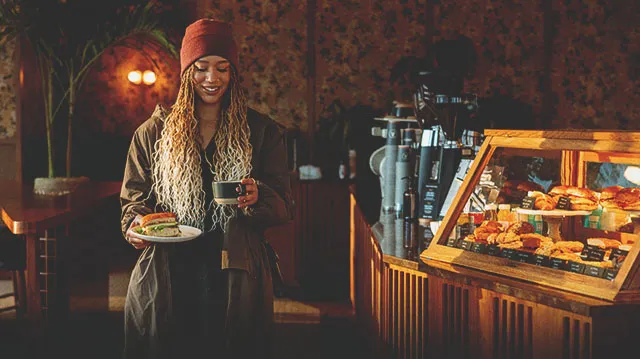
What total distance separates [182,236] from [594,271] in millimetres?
1242

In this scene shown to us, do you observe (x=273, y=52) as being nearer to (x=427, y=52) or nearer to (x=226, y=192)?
(x=427, y=52)

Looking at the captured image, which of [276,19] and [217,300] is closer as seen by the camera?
[217,300]

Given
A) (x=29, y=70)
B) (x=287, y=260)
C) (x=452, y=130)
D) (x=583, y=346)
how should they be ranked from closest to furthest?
(x=583, y=346), (x=452, y=130), (x=287, y=260), (x=29, y=70)

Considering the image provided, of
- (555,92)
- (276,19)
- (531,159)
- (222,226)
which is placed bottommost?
(222,226)

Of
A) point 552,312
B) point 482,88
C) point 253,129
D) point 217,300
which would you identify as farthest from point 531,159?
point 482,88

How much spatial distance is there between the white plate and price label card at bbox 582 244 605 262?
1.20 m

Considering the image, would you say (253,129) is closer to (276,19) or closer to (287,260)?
(287,260)

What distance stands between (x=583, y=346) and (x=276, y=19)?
19.9 feet

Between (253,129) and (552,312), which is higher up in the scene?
(253,129)

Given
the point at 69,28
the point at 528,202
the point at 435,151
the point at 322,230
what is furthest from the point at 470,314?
the point at 69,28

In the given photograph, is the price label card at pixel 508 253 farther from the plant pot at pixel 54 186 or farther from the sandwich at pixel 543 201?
the plant pot at pixel 54 186

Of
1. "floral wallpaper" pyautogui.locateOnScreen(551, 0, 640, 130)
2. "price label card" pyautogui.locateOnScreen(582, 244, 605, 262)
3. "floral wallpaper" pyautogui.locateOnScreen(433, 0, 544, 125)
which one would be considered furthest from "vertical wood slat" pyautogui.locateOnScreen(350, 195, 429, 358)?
"floral wallpaper" pyautogui.locateOnScreen(551, 0, 640, 130)

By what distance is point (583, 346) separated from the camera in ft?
6.53

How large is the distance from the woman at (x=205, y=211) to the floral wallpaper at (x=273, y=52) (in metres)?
5.07
